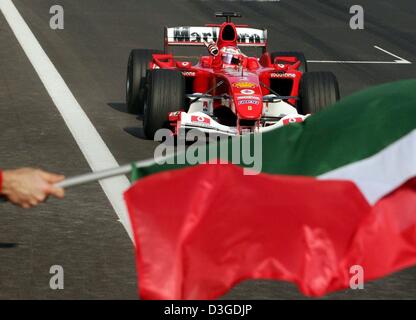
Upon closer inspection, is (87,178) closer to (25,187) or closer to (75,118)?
(25,187)

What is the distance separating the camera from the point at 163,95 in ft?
55.3

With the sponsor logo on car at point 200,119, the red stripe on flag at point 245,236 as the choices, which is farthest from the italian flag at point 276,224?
the sponsor logo on car at point 200,119

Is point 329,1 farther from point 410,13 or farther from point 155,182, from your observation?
point 155,182

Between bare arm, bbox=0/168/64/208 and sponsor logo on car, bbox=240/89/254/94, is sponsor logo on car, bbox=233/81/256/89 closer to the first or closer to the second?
sponsor logo on car, bbox=240/89/254/94

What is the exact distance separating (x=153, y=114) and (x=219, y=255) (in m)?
8.99

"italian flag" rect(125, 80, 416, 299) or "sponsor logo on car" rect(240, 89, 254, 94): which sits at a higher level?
"italian flag" rect(125, 80, 416, 299)

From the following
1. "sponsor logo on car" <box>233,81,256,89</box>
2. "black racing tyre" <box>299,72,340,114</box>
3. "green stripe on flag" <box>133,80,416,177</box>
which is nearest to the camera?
"green stripe on flag" <box>133,80,416,177</box>

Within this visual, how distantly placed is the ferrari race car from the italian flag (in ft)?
25.3

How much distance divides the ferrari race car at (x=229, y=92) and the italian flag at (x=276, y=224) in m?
7.73

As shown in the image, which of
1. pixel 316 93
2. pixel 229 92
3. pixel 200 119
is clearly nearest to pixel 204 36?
pixel 229 92

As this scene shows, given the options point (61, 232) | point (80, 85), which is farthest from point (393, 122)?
point (80, 85)

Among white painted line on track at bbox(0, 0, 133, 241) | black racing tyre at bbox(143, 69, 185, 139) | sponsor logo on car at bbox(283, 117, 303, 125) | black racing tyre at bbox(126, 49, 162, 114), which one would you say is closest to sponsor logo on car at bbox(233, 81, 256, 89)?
black racing tyre at bbox(143, 69, 185, 139)

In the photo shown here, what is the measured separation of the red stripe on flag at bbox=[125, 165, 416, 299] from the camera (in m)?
7.97

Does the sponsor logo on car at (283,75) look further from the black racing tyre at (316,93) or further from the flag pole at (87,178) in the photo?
the flag pole at (87,178)
